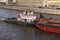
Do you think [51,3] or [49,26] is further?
[51,3]

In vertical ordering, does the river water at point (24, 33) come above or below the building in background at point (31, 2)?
above

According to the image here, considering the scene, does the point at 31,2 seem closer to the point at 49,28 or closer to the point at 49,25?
the point at 49,25

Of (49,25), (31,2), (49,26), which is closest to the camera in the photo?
(49,26)

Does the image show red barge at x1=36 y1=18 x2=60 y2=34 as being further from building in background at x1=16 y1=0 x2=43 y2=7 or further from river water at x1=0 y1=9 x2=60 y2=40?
building in background at x1=16 y1=0 x2=43 y2=7

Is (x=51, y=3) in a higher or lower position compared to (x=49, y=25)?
lower

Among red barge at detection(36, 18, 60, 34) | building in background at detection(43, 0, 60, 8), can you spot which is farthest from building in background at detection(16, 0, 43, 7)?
red barge at detection(36, 18, 60, 34)

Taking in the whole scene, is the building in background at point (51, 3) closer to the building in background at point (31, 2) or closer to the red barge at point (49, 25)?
the building in background at point (31, 2)

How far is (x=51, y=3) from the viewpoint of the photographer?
174 feet

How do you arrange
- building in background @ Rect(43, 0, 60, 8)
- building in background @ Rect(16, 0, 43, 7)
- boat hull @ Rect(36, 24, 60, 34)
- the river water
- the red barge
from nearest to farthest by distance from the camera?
the river water → boat hull @ Rect(36, 24, 60, 34) → the red barge → building in background @ Rect(43, 0, 60, 8) → building in background @ Rect(16, 0, 43, 7)

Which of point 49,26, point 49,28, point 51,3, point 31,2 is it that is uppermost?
point 49,26

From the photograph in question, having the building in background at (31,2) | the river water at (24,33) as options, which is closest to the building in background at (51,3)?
the building in background at (31,2)

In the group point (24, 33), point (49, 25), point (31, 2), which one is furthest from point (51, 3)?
point (24, 33)

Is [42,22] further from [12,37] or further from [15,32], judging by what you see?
[12,37]

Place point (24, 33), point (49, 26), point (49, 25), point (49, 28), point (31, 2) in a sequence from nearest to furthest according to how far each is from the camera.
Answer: point (24, 33)
point (49, 28)
point (49, 26)
point (49, 25)
point (31, 2)
